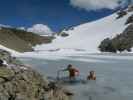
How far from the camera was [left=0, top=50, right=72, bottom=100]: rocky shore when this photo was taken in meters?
18.6

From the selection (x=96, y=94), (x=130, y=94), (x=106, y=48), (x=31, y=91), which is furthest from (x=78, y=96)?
Answer: (x=106, y=48)

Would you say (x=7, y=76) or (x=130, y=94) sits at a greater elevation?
(x=7, y=76)

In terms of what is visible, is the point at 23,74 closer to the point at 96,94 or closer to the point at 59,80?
the point at 96,94

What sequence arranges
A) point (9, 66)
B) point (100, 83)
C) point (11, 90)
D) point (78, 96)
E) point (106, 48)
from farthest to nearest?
point (106, 48), point (100, 83), point (78, 96), point (9, 66), point (11, 90)

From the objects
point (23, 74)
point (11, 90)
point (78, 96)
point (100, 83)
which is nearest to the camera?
point (11, 90)

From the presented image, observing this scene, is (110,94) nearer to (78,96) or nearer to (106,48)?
(78,96)

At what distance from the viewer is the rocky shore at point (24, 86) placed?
18609mm

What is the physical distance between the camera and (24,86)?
19.5m

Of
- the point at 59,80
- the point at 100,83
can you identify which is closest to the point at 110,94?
the point at 100,83

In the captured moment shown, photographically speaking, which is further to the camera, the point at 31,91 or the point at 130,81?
the point at 130,81

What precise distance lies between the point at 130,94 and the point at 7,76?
10.4 meters

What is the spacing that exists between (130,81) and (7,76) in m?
15.8

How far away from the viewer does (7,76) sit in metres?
19.5

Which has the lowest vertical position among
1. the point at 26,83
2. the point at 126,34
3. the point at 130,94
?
the point at 130,94
